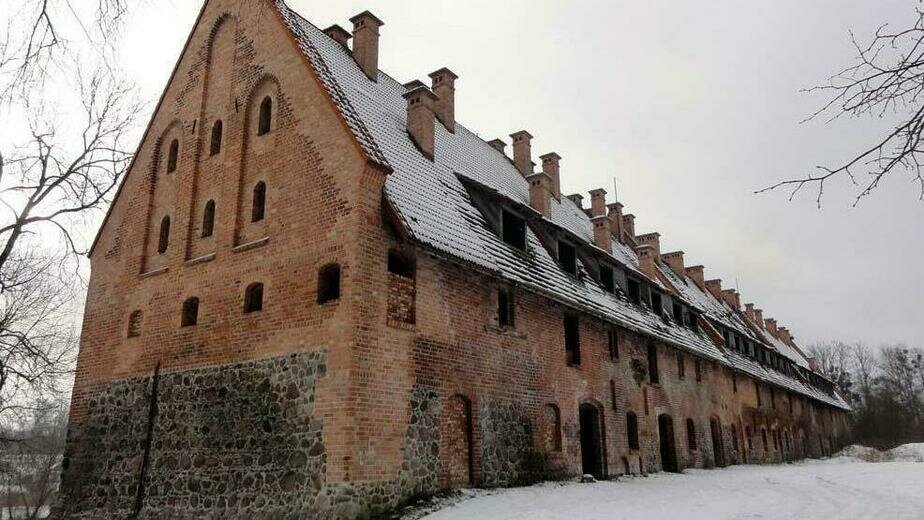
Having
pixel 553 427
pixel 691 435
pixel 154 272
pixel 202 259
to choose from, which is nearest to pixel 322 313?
pixel 202 259

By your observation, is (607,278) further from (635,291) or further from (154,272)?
(154,272)

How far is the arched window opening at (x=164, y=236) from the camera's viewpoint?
16330 mm

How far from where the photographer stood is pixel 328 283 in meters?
12.6

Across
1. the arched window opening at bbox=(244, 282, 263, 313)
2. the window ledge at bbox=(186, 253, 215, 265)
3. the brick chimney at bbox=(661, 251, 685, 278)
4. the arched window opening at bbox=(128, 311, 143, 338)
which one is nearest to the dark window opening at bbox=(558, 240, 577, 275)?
the arched window opening at bbox=(244, 282, 263, 313)

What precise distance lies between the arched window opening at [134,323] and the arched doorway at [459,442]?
821cm

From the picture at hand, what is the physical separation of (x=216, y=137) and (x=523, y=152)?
1305cm

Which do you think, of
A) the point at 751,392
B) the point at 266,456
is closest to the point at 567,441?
the point at 266,456

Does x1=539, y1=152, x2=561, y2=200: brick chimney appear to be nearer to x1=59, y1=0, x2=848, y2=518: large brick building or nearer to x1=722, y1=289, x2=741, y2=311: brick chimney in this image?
x1=59, y1=0, x2=848, y2=518: large brick building

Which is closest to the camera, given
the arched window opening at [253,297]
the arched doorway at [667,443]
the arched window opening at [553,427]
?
the arched window opening at [253,297]

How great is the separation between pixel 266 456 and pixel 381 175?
5680 mm

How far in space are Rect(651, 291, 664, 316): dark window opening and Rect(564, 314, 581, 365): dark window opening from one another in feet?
28.5

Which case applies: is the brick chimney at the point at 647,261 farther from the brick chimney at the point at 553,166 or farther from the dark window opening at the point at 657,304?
the brick chimney at the point at 553,166

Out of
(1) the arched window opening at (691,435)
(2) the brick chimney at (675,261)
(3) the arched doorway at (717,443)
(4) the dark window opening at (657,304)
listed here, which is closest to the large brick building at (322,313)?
(1) the arched window opening at (691,435)

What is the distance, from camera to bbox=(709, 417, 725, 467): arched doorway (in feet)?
89.1
